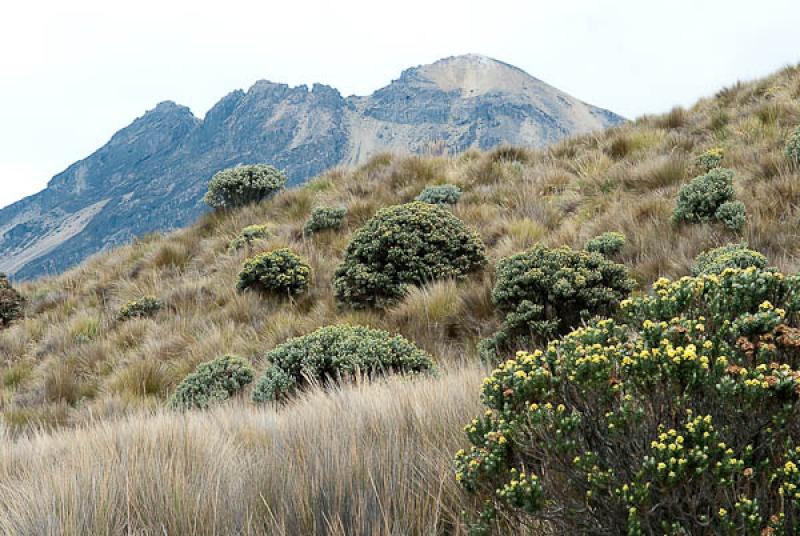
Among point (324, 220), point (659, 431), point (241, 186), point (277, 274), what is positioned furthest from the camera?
point (241, 186)

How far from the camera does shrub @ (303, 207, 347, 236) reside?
9664 mm

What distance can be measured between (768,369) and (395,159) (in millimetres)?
11432

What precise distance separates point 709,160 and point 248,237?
7.90 metres

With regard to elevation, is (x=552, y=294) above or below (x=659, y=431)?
below

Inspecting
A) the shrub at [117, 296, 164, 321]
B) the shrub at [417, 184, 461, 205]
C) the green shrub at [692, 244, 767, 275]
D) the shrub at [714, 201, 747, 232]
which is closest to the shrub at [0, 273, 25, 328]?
the shrub at [117, 296, 164, 321]

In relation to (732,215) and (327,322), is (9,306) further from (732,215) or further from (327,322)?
(732,215)

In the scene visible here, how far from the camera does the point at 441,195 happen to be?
9.51 meters

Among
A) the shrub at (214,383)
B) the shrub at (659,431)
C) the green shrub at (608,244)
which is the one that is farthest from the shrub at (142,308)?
the shrub at (659,431)

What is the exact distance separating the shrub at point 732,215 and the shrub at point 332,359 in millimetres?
3497

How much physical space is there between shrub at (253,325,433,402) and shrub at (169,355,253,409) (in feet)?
1.61

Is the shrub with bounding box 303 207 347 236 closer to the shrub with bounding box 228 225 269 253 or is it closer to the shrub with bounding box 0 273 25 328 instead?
the shrub with bounding box 228 225 269 253

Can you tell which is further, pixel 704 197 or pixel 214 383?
pixel 704 197

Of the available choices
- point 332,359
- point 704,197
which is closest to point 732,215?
point 704,197

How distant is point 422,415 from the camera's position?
103 inches
